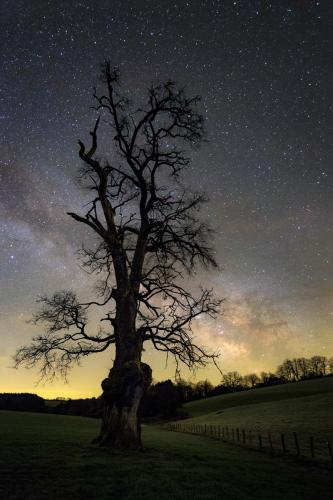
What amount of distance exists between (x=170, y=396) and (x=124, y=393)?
3955 inches

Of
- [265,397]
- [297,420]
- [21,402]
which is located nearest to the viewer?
[297,420]

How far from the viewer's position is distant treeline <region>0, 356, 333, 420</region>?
108188 millimetres

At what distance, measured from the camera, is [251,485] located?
10.7 metres

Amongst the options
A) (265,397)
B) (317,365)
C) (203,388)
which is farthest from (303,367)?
(265,397)

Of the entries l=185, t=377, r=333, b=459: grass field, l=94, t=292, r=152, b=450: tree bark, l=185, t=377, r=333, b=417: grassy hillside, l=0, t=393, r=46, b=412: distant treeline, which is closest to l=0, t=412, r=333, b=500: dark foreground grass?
l=94, t=292, r=152, b=450: tree bark

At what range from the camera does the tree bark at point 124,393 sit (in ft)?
51.7

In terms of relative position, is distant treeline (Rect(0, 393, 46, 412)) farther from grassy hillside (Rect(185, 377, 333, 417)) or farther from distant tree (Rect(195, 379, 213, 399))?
distant tree (Rect(195, 379, 213, 399))

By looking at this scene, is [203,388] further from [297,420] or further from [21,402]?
[297,420]

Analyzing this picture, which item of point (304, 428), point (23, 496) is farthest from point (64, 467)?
point (304, 428)

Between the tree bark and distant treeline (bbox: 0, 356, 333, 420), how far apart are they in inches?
2033

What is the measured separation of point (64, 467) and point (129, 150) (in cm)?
1398

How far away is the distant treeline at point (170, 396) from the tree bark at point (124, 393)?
51626mm

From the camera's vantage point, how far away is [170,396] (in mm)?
110312

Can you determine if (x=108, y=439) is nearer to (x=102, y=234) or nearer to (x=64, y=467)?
(x=64, y=467)
